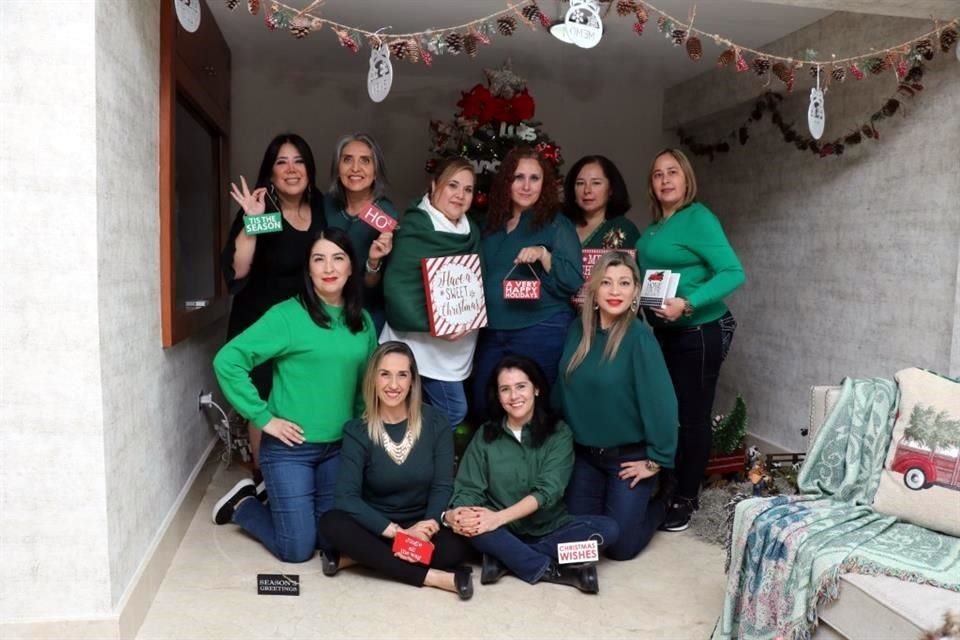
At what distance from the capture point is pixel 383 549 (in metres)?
2.68

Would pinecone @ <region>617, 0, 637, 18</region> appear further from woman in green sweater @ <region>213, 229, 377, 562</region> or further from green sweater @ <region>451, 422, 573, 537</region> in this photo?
green sweater @ <region>451, 422, 573, 537</region>

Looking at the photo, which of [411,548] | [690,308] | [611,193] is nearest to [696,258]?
[690,308]

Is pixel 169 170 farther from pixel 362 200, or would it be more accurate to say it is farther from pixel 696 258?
pixel 696 258

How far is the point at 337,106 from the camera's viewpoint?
5211 millimetres

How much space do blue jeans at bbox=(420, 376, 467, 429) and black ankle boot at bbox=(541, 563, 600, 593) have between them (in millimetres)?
749

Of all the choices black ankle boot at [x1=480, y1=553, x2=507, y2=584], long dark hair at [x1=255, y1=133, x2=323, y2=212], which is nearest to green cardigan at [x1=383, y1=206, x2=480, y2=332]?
long dark hair at [x1=255, y1=133, x2=323, y2=212]

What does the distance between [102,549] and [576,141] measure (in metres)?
4.30

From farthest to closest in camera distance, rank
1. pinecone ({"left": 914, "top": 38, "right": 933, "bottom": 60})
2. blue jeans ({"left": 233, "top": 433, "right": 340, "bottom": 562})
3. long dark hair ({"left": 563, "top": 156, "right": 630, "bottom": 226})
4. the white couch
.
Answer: long dark hair ({"left": 563, "top": 156, "right": 630, "bottom": 226}) < pinecone ({"left": 914, "top": 38, "right": 933, "bottom": 60}) < blue jeans ({"left": 233, "top": 433, "right": 340, "bottom": 562}) < the white couch

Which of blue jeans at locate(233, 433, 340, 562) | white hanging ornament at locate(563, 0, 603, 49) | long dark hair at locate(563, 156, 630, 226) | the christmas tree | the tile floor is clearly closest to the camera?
the tile floor

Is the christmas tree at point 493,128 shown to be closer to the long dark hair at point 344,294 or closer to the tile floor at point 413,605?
the long dark hair at point 344,294

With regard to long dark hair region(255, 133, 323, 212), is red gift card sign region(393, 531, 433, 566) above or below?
below

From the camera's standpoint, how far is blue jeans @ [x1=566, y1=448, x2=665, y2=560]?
9.80 ft

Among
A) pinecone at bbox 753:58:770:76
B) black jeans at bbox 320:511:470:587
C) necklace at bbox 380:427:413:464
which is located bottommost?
black jeans at bbox 320:511:470:587

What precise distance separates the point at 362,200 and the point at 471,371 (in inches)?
33.3
